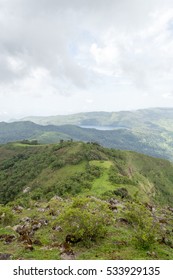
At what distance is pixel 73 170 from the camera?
3767 inches

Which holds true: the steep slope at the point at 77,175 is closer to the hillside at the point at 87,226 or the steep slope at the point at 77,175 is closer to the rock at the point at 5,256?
the hillside at the point at 87,226

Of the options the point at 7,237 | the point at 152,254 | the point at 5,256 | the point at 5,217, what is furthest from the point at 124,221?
the point at 5,256

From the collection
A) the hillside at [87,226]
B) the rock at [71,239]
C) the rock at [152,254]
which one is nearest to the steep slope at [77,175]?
the hillside at [87,226]

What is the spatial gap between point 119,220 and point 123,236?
6.17 metres

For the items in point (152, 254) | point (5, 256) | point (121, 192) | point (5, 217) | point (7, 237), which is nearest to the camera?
point (5, 256)

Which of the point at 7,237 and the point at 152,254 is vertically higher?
the point at 152,254

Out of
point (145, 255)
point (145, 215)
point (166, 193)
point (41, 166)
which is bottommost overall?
point (166, 193)

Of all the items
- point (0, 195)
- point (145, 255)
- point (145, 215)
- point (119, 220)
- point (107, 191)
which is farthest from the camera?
point (0, 195)

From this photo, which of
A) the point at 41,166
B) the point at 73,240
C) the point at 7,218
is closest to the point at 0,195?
the point at 41,166

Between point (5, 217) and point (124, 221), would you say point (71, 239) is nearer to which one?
point (124, 221)

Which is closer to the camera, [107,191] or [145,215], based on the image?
[145,215]

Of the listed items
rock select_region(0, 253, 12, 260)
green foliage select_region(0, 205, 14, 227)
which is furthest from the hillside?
rock select_region(0, 253, 12, 260)
